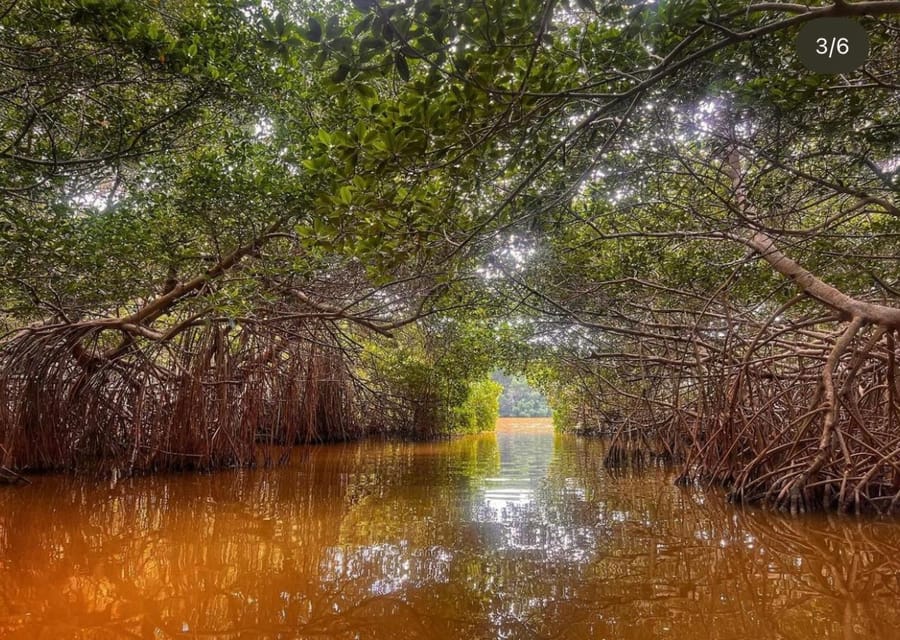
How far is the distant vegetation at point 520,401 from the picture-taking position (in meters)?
35.4

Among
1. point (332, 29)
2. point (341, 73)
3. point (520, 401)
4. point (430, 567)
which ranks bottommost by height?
point (520, 401)

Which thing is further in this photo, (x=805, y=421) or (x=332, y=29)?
(x=805, y=421)

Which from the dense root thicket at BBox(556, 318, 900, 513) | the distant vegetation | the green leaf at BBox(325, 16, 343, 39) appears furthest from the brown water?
the distant vegetation

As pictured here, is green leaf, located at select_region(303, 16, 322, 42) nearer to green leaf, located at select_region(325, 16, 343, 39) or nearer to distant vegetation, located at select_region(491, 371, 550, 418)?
green leaf, located at select_region(325, 16, 343, 39)

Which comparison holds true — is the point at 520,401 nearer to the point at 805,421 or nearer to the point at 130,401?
the point at 130,401

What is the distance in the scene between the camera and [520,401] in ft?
118

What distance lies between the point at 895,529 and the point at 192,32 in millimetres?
5243

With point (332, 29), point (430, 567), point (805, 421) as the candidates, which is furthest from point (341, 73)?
point (805, 421)

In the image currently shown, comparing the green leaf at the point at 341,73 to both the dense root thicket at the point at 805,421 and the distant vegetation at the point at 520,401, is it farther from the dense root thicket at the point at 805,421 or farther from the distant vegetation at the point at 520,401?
the distant vegetation at the point at 520,401

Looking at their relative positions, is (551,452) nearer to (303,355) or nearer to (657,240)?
(303,355)

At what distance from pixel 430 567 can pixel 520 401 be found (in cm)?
3413

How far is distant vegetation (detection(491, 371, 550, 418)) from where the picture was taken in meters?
35.4

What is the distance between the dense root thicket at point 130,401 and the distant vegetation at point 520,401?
1164 inches

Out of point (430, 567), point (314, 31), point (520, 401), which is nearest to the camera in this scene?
point (314, 31)
